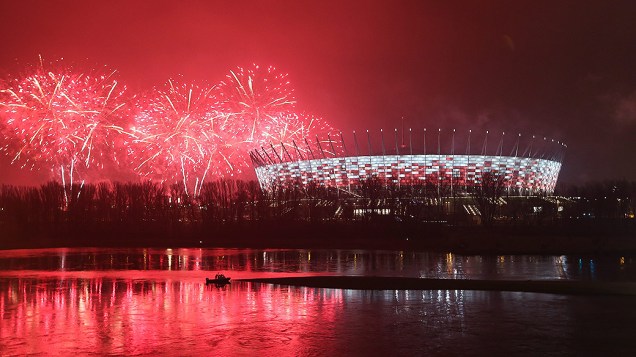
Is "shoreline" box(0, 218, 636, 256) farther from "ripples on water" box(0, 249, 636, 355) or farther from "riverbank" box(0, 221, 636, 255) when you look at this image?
"ripples on water" box(0, 249, 636, 355)

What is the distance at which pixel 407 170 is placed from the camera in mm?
96125

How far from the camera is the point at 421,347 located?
54.0ft

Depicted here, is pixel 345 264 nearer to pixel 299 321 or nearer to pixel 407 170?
pixel 299 321

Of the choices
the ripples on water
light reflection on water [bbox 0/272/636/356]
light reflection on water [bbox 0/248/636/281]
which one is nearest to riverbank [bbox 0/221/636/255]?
light reflection on water [bbox 0/248/636/281]

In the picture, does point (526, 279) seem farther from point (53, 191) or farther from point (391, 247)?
point (53, 191)

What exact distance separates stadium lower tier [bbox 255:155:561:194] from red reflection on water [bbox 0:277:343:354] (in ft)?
210

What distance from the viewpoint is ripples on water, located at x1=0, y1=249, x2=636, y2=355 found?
16.5 m

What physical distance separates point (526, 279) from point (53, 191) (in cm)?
6314

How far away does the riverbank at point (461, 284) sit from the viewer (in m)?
26.6

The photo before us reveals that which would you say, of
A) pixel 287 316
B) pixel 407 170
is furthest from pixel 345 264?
pixel 407 170

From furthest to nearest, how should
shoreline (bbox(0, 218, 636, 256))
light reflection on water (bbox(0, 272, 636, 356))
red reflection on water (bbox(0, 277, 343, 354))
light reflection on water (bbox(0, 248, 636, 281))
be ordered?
shoreline (bbox(0, 218, 636, 256)), light reflection on water (bbox(0, 248, 636, 281)), red reflection on water (bbox(0, 277, 343, 354)), light reflection on water (bbox(0, 272, 636, 356))

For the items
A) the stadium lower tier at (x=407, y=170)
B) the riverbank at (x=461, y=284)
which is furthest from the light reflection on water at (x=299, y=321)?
the stadium lower tier at (x=407, y=170)

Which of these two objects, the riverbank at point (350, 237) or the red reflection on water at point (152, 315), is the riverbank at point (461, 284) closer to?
the red reflection on water at point (152, 315)

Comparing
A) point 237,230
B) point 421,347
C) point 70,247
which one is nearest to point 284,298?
point 421,347
